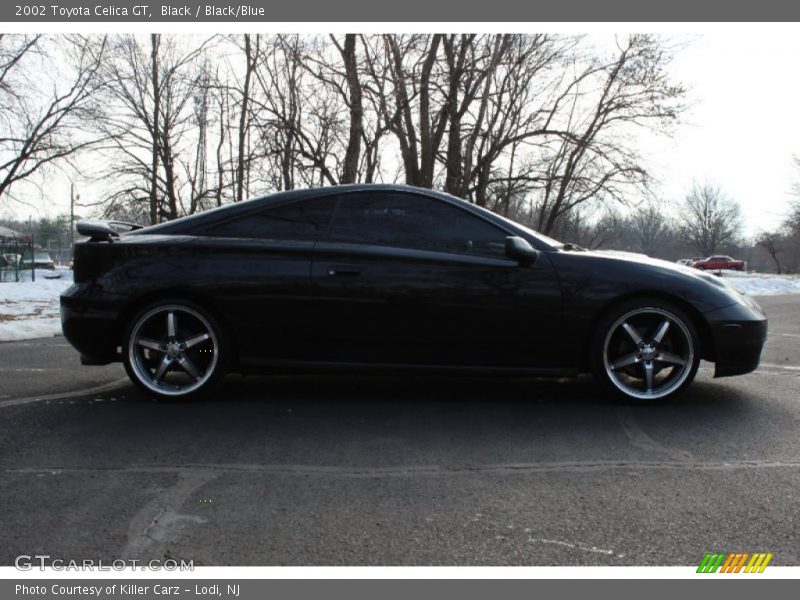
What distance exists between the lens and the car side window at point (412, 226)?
4.37 metres

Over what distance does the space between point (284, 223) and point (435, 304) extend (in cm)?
120

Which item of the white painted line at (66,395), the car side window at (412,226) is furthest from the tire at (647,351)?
the white painted line at (66,395)

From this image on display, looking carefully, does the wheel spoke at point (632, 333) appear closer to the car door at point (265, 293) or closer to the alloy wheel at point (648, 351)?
the alloy wheel at point (648, 351)

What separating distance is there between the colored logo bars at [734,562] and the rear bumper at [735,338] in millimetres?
2324

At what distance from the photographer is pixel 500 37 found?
1616 centimetres

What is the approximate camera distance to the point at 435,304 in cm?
427

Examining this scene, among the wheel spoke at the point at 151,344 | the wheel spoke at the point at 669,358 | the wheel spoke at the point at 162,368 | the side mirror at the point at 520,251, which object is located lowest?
the wheel spoke at the point at 162,368

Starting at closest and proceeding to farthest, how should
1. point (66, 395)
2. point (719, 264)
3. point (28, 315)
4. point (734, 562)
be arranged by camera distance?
point (734, 562) → point (66, 395) → point (28, 315) → point (719, 264)

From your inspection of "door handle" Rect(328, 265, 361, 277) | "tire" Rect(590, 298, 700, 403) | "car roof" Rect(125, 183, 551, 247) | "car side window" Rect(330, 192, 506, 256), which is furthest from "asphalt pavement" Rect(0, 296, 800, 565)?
"car roof" Rect(125, 183, 551, 247)

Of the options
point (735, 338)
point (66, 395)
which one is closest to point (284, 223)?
point (66, 395)

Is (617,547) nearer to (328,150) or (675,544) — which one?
(675,544)

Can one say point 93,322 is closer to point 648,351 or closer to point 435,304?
point 435,304

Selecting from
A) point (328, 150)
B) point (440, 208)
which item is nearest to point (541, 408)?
point (440, 208)

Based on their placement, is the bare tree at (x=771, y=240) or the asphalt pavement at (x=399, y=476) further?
the bare tree at (x=771, y=240)
